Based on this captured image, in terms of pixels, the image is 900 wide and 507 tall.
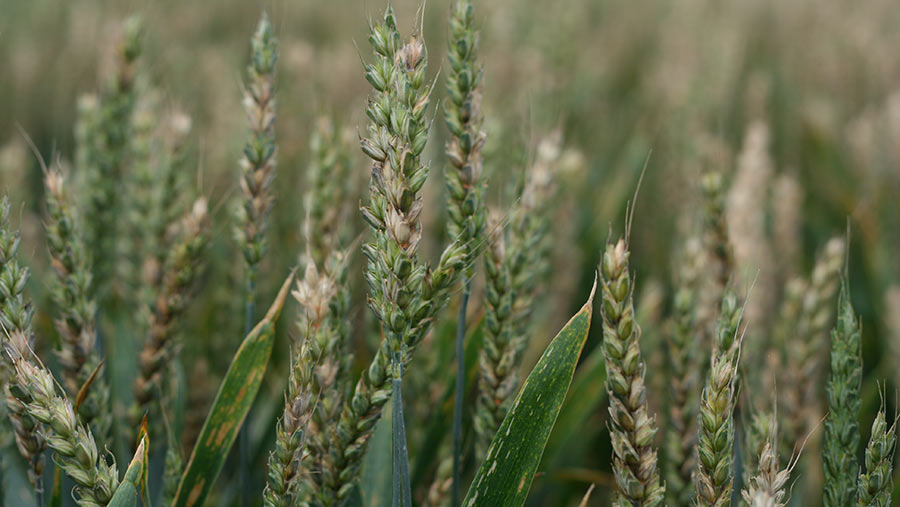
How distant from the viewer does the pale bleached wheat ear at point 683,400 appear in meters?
1.17

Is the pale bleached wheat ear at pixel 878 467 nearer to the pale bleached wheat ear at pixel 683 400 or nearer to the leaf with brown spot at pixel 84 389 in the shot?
the pale bleached wheat ear at pixel 683 400

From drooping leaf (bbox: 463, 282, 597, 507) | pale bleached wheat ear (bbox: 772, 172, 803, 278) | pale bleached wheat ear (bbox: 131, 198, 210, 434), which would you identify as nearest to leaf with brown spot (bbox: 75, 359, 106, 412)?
pale bleached wheat ear (bbox: 131, 198, 210, 434)

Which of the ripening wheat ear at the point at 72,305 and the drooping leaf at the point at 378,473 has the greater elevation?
the ripening wheat ear at the point at 72,305

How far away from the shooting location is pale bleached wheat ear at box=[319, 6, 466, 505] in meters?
0.76

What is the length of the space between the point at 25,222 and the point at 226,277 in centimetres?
107

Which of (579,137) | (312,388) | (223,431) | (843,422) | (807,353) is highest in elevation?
(579,137)

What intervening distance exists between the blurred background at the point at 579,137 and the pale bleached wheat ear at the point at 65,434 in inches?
16.7

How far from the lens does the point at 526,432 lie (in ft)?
3.06

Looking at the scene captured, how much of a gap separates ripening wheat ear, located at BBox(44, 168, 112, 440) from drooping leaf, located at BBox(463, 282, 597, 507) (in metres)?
0.57

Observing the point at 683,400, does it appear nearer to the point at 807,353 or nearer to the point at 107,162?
the point at 807,353

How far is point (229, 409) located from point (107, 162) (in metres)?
0.77

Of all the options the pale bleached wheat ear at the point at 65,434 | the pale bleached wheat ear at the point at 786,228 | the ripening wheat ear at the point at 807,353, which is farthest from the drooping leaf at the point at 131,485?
the pale bleached wheat ear at the point at 786,228

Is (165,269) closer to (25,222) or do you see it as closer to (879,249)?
(25,222)

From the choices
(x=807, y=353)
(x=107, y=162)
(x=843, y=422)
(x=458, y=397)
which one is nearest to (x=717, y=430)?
(x=843, y=422)
